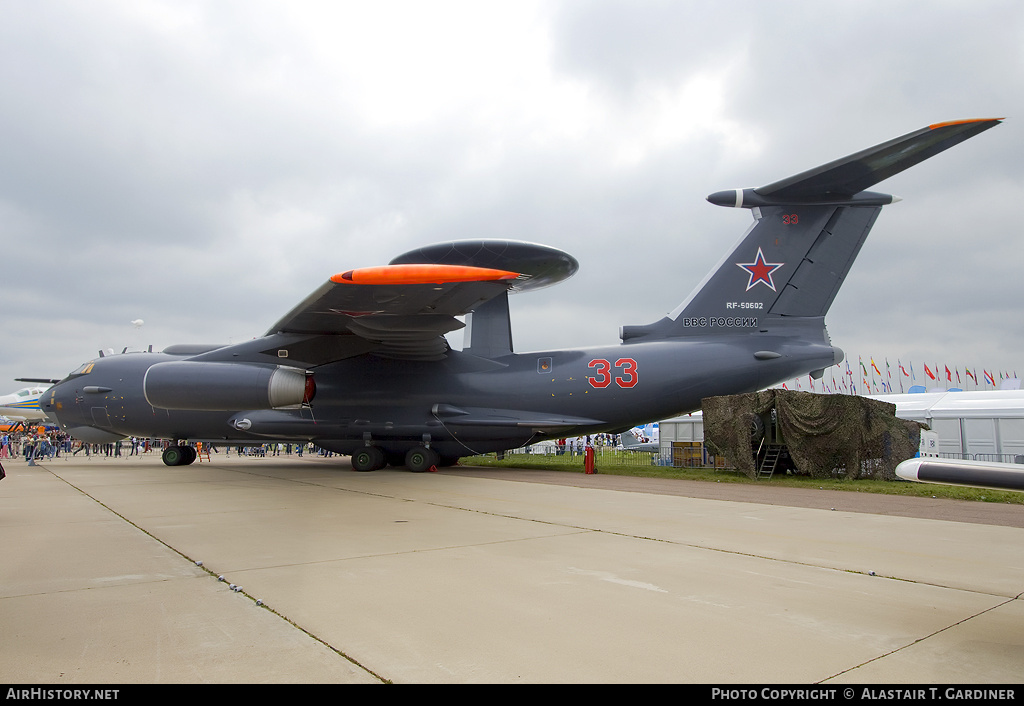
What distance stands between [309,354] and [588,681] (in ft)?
38.2

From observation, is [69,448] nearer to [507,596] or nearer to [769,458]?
[769,458]

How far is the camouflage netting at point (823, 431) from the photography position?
13375mm

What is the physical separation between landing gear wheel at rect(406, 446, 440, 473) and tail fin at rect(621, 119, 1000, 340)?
623 centimetres

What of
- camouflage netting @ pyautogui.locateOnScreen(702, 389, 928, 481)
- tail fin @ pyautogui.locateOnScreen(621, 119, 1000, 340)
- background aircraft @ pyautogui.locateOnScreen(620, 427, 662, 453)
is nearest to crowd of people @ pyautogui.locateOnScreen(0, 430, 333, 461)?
camouflage netting @ pyautogui.locateOnScreen(702, 389, 928, 481)

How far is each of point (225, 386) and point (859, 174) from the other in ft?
41.9

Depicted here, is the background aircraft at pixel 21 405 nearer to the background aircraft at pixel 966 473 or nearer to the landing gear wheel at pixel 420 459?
the landing gear wheel at pixel 420 459

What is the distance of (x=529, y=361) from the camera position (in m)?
14.5

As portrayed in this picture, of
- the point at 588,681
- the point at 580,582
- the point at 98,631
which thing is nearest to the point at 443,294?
the point at 580,582

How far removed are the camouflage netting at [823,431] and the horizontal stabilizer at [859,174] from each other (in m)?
4.20

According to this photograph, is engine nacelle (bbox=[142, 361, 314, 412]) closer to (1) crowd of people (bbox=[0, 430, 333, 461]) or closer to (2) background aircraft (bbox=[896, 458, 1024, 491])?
(1) crowd of people (bbox=[0, 430, 333, 461])

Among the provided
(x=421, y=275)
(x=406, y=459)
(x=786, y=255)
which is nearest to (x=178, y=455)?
(x=406, y=459)

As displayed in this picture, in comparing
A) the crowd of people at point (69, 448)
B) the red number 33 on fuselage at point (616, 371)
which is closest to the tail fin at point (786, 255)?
the red number 33 on fuselage at point (616, 371)

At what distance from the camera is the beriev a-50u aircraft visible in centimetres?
1202
